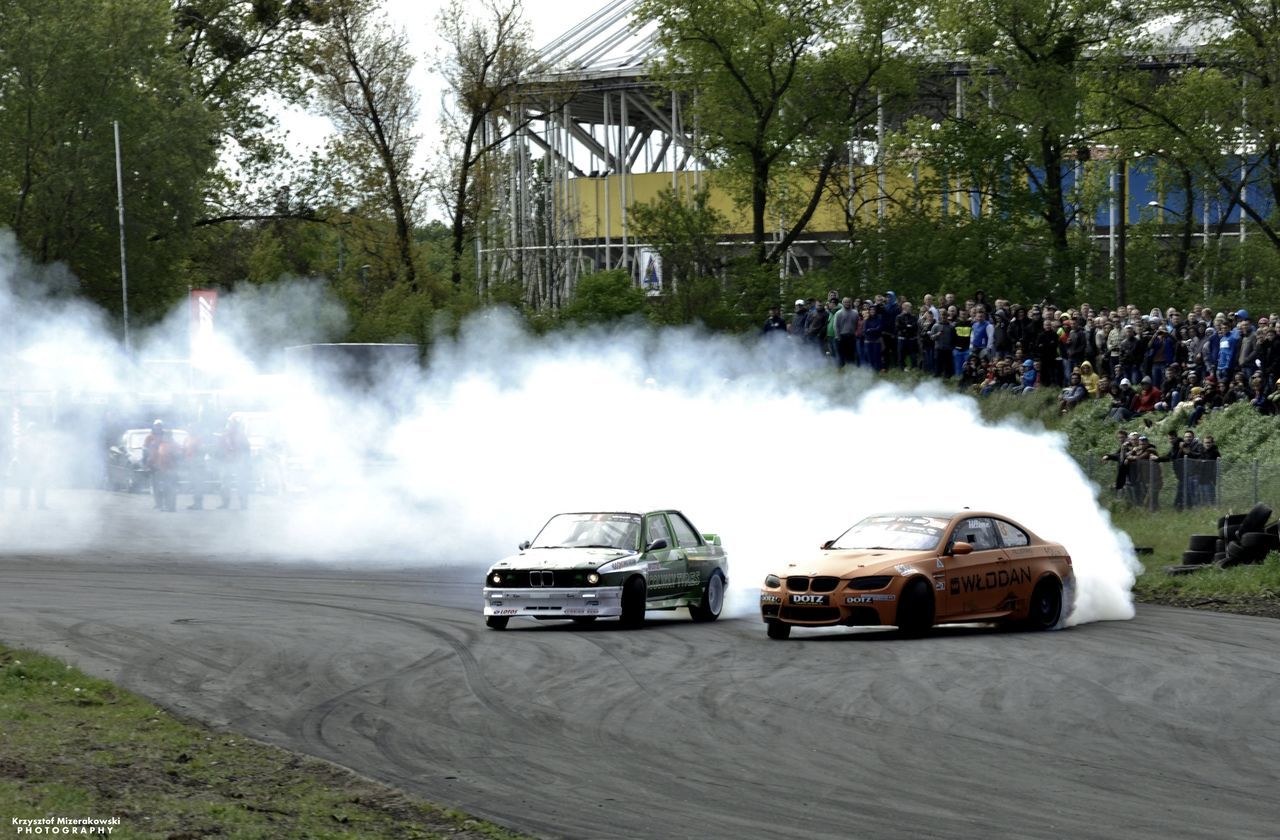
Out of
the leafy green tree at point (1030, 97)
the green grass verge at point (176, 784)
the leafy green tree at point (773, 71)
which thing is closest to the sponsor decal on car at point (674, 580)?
the green grass verge at point (176, 784)

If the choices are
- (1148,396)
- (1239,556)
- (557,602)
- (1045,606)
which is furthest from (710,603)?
(1148,396)

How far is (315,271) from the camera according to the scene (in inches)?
2527

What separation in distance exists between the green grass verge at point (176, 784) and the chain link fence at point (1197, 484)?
55.0 feet

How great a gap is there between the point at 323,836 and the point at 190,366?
3245 centimetres

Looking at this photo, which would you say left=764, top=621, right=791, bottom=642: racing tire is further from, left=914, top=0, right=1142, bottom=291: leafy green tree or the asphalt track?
left=914, top=0, right=1142, bottom=291: leafy green tree

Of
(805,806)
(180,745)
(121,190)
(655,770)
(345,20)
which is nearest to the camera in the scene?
(805,806)

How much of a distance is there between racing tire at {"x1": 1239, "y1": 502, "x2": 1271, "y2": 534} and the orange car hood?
268 inches

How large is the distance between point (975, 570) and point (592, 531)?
4100 mm

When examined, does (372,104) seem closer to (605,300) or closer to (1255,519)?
(605,300)

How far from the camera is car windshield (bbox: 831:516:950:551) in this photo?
697 inches

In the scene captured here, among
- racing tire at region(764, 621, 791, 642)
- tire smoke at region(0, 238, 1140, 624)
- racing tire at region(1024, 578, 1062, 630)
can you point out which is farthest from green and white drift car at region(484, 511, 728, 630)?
racing tire at region(1024, 578, 1062, 630)

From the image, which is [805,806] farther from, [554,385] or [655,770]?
[554,385]

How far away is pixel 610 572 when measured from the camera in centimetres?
1802

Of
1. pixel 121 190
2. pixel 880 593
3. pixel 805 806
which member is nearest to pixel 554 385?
pixel 880 593
